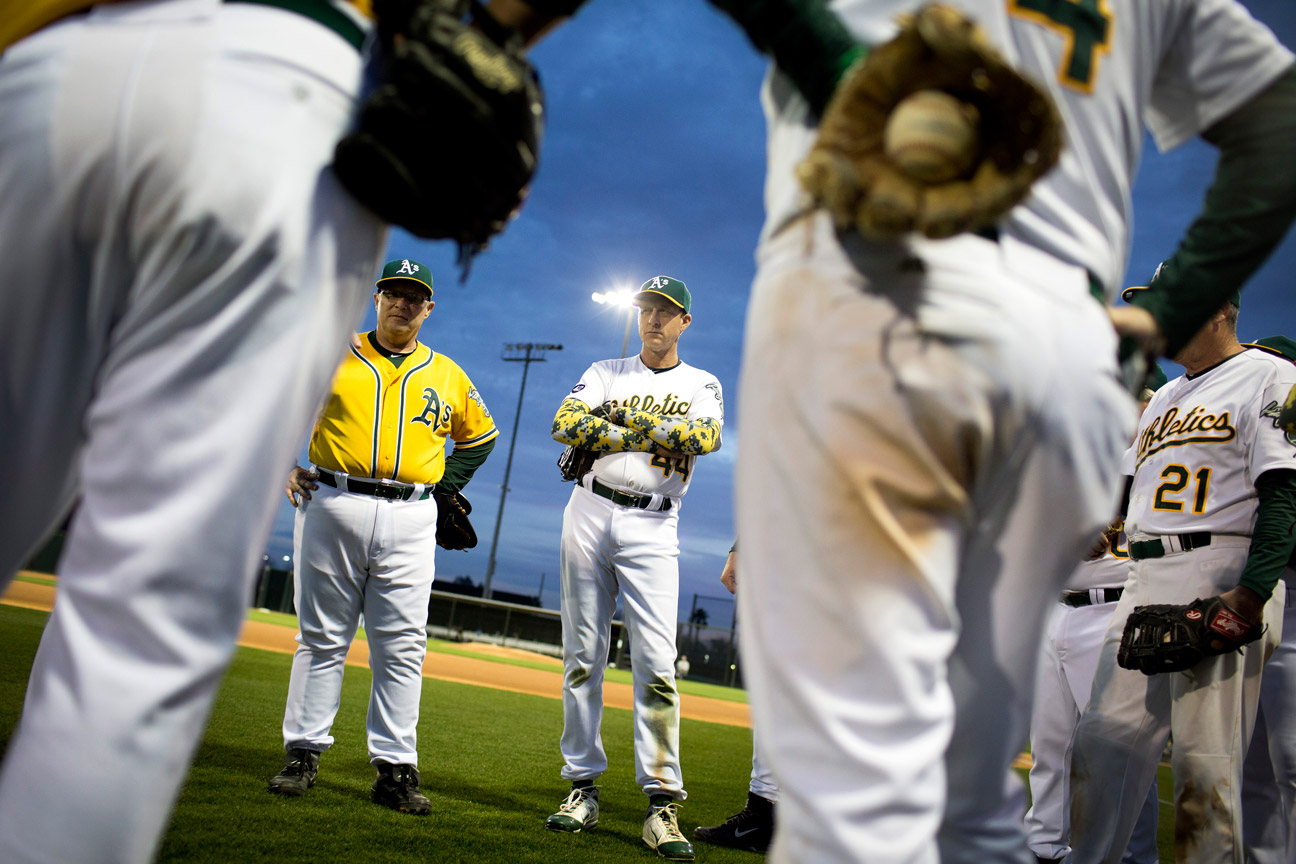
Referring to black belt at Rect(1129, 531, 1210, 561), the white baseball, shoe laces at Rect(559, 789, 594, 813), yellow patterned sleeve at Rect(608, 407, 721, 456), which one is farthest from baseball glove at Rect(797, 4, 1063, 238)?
shoe laces at Rect(559, 789, 594, 813)

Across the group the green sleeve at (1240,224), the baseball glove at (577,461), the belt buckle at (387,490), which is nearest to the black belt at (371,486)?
the belt buckle at (387,490)

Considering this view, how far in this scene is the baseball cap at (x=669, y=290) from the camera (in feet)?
15.3

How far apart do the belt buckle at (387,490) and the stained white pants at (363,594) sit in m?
0.04

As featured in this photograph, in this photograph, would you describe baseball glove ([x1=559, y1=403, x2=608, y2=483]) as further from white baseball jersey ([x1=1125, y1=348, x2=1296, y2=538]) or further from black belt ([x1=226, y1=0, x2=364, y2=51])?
black belt ([x1=226, y1=0, x2=364, y2=51])

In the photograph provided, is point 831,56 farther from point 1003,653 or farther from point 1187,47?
point 1003,653

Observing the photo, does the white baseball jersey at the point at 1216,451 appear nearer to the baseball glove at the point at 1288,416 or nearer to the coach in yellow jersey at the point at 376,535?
the baseball glove at the point at 1288,416

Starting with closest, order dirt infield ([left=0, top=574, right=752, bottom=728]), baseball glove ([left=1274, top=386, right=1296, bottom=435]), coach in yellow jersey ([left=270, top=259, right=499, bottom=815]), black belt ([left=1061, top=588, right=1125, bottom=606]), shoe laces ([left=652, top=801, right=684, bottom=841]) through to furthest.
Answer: baseball glove ([left=1274, top=386, right=1296, bottom=435])
shoe laces ([left=652, top=801, right=684, bottom=841])
coach in yellow jersey ([left=270, top=259, right=499, bottom=815])
black belt ([left=1061, top=588, right=1125, bottom=606])
dirt infield ([left=0, top=574, right=752, bottom=728])

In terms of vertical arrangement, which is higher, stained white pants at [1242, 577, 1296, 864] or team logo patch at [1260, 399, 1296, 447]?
team logo patch at [1260, 399, 1296, 447]

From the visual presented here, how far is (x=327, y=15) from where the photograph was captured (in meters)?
1.17

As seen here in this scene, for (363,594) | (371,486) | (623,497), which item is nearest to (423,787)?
(363,594)

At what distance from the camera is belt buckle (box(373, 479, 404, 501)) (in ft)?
14.1

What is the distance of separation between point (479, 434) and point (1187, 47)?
169 inches

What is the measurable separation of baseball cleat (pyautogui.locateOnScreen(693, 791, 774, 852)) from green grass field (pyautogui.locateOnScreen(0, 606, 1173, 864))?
0.18 metres

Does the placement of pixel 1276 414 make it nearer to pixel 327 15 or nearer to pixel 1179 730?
pixel 1179 730
